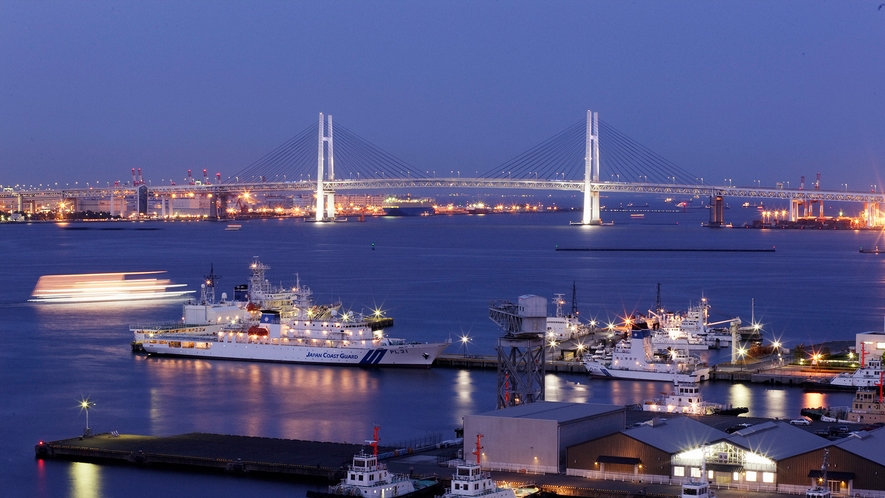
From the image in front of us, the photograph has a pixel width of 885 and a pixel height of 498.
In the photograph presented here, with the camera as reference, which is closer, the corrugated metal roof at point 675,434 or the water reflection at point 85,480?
the corrugated metal roof at point 675,434

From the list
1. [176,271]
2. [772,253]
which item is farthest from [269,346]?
[772,253]

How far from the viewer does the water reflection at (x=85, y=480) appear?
959cm

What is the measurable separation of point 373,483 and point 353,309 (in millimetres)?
15099

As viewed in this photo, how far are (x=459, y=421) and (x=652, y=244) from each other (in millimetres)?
38610

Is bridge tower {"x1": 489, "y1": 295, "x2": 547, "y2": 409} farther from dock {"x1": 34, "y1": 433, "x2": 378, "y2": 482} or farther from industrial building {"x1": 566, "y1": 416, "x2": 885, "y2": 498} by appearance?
industrial building {"x1": 566, "y1": 416, "x2": 885, "y2": 498}

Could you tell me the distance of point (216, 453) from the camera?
1029 centimetres

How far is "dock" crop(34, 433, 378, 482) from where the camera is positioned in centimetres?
976

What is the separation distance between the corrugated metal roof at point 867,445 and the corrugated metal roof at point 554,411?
1.80 metres

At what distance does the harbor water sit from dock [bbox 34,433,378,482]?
0.14 meters

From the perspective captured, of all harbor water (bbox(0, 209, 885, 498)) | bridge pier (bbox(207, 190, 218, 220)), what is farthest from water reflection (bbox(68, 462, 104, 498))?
bridge pier (bbox(207, 190, 218, 220))

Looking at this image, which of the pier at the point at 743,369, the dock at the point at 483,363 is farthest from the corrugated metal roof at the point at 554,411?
the dock at the point at 483,363

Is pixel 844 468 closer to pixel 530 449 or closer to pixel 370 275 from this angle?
pixel 530 449

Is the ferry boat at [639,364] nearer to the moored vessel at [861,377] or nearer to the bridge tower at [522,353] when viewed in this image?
the moored vessel at [861,377]

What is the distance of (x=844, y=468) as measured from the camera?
8500 mm
